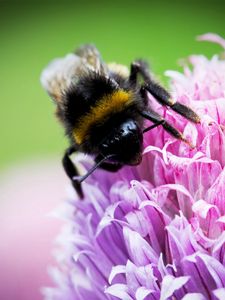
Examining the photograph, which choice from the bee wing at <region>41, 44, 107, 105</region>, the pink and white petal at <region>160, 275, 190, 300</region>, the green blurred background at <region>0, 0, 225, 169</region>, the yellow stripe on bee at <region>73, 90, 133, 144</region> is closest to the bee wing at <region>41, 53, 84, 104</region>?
the bee wing at <region>41, 44, 107, 105</region>

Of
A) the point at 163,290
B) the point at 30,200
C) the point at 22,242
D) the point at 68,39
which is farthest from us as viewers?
the point at 68,39

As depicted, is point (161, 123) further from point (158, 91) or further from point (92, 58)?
point (92, 58)

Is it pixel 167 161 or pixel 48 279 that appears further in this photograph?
pixel 48 279

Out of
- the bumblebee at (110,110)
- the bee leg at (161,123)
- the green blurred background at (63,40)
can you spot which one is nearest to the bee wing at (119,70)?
the bumblebee at (110,110)

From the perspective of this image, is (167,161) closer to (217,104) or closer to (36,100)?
(217,104)

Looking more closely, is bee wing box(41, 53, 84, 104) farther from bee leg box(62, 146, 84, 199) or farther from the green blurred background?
the green blurred background

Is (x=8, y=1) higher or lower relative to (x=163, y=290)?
higher

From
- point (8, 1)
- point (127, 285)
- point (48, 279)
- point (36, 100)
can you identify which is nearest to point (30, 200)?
point (48, 279)
